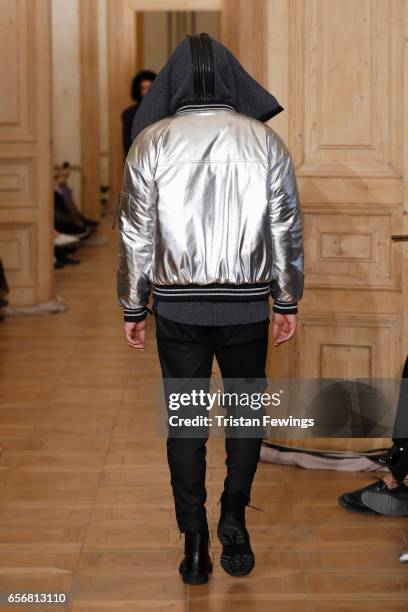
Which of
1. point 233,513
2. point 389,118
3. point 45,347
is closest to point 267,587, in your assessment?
point 233,513

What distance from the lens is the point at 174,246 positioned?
3.25m

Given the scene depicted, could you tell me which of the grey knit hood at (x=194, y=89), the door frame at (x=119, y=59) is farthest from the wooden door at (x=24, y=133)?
the door frame at (x=119, y=59)

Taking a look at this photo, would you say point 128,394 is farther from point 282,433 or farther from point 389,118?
point 389,118

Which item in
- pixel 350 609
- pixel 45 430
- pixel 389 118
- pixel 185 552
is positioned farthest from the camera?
pixel 45 430

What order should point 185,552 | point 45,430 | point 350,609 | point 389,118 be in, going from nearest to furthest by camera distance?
point 350,609, point 185,552, point 389,118, point 45,430

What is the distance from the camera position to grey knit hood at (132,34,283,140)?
3.28m

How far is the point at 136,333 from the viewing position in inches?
135

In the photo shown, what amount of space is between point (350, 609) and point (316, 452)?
1348 mm

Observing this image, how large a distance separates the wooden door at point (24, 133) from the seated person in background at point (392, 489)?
15.8 feet

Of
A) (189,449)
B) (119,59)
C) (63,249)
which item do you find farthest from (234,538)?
(119,59)

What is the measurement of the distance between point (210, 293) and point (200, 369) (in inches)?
9.4

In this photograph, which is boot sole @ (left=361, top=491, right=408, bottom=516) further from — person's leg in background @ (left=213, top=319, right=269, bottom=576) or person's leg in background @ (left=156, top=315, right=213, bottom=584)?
person's leg in background @ (left=156, top=315, right=213, bottom=584)

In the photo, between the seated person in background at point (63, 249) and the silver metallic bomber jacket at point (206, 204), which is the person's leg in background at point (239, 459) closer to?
the silver metallic bomber jacket at point (206, 204)

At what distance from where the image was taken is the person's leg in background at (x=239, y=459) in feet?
11.1
